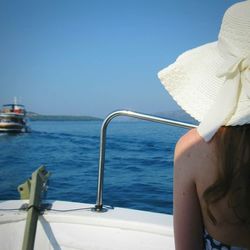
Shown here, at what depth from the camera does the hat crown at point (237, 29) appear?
27.9 inches

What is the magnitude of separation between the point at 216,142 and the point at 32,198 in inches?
55.3

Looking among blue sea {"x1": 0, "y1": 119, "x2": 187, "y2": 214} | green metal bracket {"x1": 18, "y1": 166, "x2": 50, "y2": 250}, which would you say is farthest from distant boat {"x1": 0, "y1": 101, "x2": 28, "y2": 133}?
green metal bracket {"x1": 18, "y1": 166, "x2": 50, "y2": 250}

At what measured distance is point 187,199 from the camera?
841mm

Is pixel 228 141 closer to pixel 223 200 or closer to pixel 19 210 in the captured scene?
pixel 223 200

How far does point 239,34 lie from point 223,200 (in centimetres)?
39

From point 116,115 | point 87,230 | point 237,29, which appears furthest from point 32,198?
point 237,29

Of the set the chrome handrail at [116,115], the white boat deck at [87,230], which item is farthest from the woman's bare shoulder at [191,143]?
the white boat deck at [87,230]

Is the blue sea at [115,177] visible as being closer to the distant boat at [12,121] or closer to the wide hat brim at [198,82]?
the wide hat brim at [198,82]

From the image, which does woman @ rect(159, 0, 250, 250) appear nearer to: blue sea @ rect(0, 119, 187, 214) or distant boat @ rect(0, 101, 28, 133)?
blue sea @ rect(0, 119, 187, 214)

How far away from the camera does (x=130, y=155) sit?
671 inches

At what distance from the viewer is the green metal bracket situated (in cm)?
166

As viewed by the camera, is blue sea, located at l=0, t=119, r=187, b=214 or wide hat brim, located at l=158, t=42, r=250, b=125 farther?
blue sea, located at l=0, t=119, r=187, b=214

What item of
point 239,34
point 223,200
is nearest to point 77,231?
point 223,200

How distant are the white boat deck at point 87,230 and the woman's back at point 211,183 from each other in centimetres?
98
